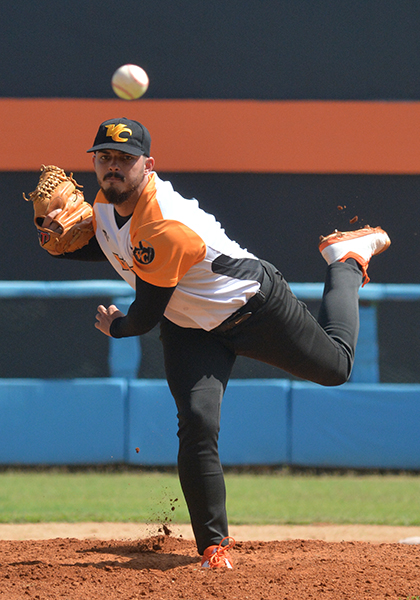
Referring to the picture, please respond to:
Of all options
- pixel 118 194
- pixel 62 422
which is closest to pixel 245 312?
pixel 118 194

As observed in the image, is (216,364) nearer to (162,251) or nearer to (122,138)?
(162,251)

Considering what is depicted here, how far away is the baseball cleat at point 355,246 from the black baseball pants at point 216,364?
0.52 meters

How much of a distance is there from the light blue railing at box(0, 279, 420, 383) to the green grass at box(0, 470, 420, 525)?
84 centimetres

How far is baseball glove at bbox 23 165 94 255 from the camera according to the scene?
10.3 feet

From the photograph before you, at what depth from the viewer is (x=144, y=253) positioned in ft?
8.55

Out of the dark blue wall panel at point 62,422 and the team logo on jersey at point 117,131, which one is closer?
the team logo on jersey at point 117,131

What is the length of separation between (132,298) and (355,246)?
2.72 metres

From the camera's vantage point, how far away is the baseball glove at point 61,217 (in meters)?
3.13

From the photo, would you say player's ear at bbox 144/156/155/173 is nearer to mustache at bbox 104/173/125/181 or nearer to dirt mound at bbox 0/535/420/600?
mustache at bbox 104/173/125/181

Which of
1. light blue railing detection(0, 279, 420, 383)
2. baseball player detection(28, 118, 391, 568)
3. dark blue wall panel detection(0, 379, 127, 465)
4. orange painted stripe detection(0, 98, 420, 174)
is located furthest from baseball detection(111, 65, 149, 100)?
baseball player detection(28, 118, 391, 568)

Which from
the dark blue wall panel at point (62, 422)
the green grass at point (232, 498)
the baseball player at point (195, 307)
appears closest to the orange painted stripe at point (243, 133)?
the dark blue wall panel at point (62, 422)

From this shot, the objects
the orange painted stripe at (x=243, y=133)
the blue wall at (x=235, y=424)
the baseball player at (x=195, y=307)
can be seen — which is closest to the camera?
the baseball player at (x=195, y=307)

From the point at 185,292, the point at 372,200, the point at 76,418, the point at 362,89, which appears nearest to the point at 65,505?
the point at 76,418

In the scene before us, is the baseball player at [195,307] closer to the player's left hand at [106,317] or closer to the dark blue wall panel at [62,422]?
the player's left hand at [106,317]
